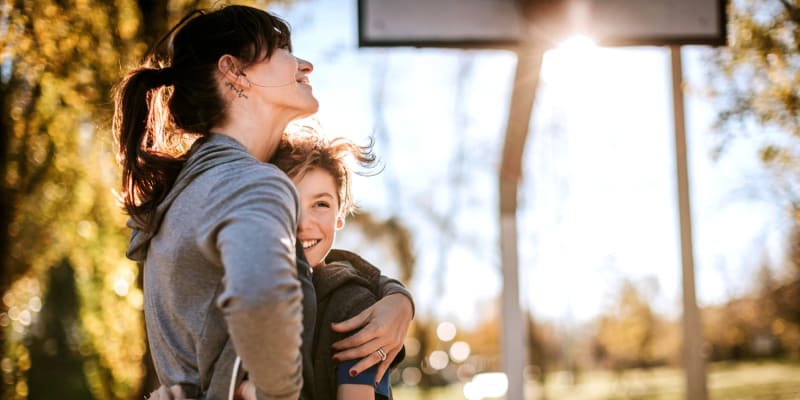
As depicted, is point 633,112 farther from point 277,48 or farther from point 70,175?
point 277,48

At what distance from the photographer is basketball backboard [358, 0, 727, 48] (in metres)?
5.07

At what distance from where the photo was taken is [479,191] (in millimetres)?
19453

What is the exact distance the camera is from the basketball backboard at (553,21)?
507 centimetres

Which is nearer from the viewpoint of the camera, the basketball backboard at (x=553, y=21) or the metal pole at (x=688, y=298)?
the basketball backboard at (x=553, y=21)

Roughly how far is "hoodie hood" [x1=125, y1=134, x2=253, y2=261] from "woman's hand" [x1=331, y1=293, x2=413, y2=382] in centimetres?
39

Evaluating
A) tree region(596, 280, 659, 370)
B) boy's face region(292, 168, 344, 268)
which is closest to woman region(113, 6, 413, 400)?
boy's face region(292, 168, 344, 268)

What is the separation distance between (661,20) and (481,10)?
1.09 meters

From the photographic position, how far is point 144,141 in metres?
1.79

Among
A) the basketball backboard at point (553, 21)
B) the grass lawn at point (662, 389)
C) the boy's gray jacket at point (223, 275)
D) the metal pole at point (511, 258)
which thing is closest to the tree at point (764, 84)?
the basketball backboard at point (553, 21)

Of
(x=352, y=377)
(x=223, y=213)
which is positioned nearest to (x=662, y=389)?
(x=352, y=377)

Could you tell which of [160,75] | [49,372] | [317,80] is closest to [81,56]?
[317,80]

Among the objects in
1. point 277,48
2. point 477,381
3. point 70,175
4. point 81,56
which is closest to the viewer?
point 277,48

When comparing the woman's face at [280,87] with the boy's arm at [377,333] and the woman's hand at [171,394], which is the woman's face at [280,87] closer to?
the boy's arm at [377,333]

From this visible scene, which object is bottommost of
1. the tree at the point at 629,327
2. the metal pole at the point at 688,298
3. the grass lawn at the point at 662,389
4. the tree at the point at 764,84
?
the grass lawn at the point at 662,389
